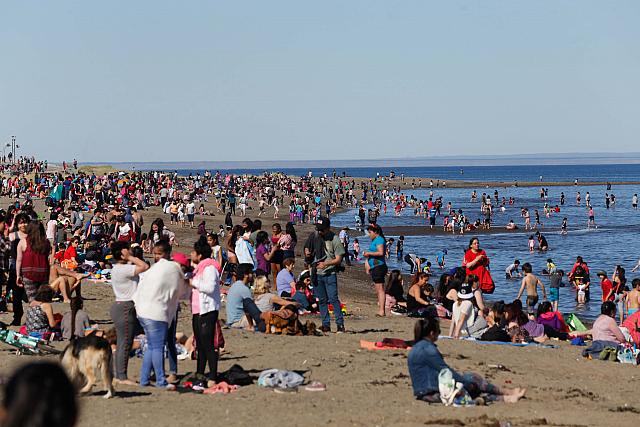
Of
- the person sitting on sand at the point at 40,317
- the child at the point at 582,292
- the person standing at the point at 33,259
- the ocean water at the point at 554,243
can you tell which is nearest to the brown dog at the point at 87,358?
the person sitting on sand at the point at 40,317

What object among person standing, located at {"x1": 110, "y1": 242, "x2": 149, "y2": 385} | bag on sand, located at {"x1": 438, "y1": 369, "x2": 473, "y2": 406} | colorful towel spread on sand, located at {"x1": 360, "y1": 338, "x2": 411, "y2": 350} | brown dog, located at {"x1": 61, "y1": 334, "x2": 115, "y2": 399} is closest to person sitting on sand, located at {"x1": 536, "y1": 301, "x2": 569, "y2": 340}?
colorful towel spread on sand, located at {"x1": 360, "y1": 338, "x2": 411, "y2": 350}

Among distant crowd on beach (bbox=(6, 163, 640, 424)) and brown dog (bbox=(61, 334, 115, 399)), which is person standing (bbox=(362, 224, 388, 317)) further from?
brown dog (bbox=(61, 334, 115, 399))

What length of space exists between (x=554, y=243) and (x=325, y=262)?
39989 millimetres

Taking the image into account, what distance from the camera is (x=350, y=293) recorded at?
27297mm

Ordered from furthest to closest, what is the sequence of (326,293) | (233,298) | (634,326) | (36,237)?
(634,326)
(233,298)
(326,293)
(36,237)

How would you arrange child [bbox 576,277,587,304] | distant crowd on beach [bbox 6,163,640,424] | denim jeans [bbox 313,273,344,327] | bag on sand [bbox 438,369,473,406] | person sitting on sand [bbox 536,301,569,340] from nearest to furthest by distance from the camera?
1. bag on sand [bbox 438,369,473,406]
2. distant crowd on beach [bbox 6,163,640,424]
3. denim jeans [bbox 313,273,344,327]
4. person sitting on sand [bbox 536,301,569,340]
5. child [bbox 576,277,587,304]

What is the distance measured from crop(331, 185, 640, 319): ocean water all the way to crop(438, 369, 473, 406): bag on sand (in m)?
15.7

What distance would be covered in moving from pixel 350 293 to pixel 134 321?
1673cm

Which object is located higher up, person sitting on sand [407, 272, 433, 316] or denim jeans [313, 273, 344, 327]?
denim jeans [313, 273, 344, 327]

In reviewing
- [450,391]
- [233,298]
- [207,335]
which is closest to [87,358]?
[207,335]

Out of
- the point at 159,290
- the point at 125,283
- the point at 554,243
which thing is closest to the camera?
the point at 159,290

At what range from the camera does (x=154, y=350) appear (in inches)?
409

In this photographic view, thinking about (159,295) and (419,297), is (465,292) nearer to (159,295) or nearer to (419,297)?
(419,297)

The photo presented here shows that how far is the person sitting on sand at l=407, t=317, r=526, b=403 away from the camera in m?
10.4
